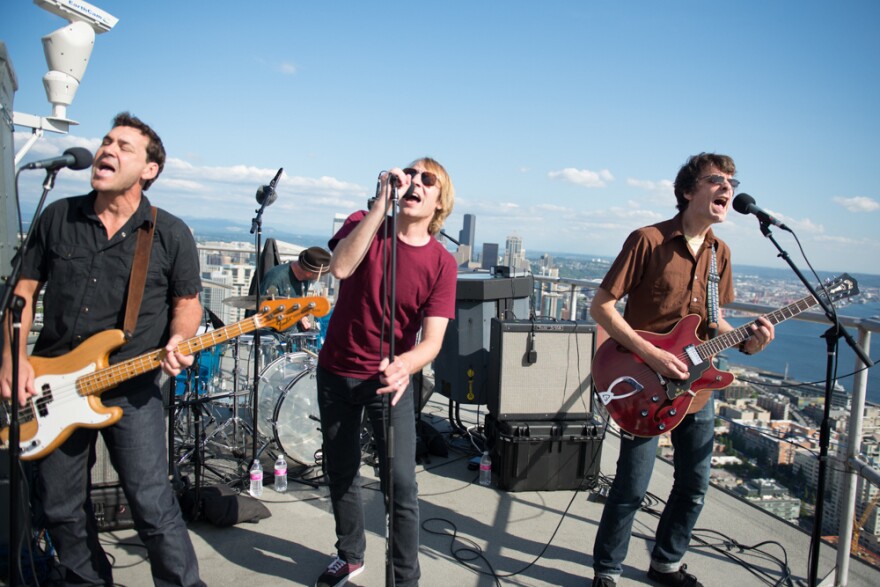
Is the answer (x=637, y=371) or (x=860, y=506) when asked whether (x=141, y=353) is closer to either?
(x=637, y=371)

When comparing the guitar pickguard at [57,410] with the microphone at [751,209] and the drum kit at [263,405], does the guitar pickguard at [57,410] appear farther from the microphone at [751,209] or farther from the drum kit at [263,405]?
the microphone at [751,209]

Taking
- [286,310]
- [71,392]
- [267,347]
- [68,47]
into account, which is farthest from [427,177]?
[68,47]

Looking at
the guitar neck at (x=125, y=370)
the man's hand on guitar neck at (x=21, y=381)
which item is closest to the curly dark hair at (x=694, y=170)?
the guitar neck at (x=125, y=370)

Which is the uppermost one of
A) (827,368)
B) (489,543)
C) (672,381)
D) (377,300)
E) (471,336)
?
(377,300)

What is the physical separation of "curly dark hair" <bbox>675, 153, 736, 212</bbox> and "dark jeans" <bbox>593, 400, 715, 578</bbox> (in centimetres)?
102

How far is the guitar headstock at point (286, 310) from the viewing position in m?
2.76

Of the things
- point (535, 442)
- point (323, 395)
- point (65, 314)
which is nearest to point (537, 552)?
point (535, 442)

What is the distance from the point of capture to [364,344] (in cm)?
245

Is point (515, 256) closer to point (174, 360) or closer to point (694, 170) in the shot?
point (694, 170)

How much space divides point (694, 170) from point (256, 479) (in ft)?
10.5

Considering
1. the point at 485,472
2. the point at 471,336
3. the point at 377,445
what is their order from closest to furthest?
the point at 377,445 < the point at 485,472 < the point at 471,336

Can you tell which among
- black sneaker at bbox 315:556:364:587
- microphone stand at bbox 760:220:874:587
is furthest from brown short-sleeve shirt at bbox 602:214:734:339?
black sneaker at bbox 315:556:364:587

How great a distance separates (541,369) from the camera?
167 inches

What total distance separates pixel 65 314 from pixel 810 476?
4.24m
